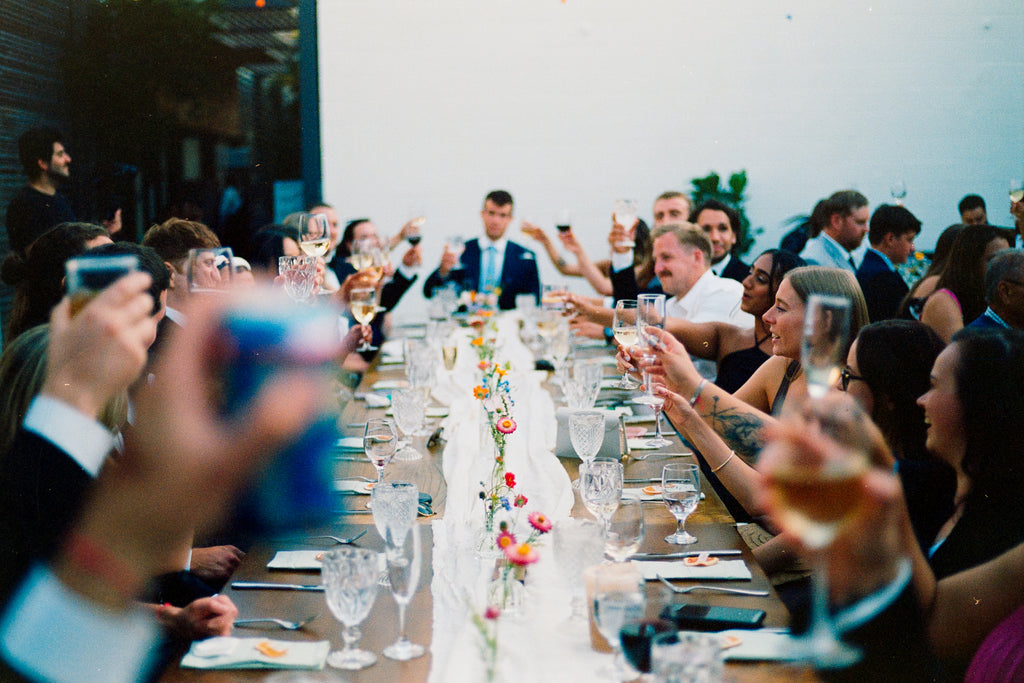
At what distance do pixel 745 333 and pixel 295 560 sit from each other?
2.39 m

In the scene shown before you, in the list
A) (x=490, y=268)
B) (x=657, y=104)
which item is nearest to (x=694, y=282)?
(x=490, y=268)

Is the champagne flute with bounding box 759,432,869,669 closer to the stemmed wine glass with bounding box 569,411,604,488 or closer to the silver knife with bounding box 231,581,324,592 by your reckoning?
the silver knife with bounding box 231,581,324,592

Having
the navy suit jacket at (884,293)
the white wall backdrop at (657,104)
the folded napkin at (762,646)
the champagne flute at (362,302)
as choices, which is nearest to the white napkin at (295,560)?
the folded napkin at (762,646)

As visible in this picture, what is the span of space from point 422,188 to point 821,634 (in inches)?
267

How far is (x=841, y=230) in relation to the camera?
5.36 metres

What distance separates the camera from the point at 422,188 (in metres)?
7.37

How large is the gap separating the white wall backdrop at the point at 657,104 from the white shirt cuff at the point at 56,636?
5.83m

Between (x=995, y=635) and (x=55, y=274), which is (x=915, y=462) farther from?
(x=55, y=274)

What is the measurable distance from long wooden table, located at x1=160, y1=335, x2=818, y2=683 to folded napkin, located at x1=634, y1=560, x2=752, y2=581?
0.10ft

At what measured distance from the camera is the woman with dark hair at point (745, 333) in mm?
3320

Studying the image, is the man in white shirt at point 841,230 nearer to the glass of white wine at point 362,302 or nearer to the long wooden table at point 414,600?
the glass of white wine at point 362,302

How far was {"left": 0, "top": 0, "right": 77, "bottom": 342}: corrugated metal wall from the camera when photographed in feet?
11.7

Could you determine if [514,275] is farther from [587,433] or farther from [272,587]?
[272,587]

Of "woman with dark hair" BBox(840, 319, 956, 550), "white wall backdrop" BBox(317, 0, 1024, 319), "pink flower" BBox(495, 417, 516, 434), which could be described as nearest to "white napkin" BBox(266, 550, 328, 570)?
"pink flower" BBox(495, 417, 516, 434)
